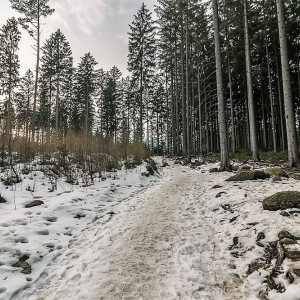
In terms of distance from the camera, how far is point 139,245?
3070 mm

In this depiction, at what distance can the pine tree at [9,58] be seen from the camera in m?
18.8

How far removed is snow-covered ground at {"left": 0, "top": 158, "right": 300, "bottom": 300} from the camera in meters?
2.10

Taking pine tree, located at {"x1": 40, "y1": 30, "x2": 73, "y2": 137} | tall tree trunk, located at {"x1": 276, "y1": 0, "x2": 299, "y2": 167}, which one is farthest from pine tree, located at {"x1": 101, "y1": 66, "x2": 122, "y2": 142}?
tall tree trunk, located at {"x1": 276, "y1": 0, "x2": 299, "y2": 167}

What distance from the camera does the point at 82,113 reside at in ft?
102

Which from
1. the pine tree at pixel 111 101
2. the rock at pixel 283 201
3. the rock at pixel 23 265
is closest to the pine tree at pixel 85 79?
the pine tree at pixel 111 101

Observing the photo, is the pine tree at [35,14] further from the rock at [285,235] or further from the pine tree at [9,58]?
the rock at [285,235]

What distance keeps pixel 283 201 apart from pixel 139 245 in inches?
101

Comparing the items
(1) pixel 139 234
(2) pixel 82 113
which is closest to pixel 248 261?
(1) pixel 139 234

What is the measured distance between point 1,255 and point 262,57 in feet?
69.9

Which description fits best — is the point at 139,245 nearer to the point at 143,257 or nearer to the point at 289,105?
the point at 143,257

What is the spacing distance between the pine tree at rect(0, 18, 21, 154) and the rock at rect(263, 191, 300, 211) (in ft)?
70.2

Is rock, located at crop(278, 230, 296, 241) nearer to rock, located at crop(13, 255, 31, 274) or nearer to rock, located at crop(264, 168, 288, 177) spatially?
rock, located at crop(13, 255, 31, 274)

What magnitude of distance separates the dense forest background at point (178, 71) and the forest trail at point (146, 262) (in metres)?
4.78

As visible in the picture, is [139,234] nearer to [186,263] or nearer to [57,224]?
[186,263]
